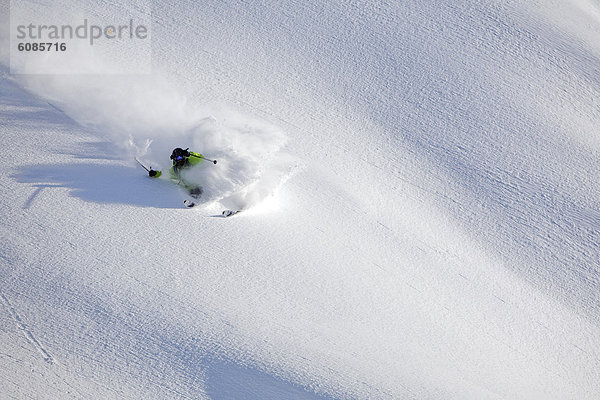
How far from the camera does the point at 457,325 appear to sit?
1173cm

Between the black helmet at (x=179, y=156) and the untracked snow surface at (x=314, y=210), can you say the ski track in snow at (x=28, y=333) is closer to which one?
the untracked snow surface at (x=314, y=210)

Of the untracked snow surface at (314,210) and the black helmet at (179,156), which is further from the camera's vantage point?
the black helmet at (179,156)

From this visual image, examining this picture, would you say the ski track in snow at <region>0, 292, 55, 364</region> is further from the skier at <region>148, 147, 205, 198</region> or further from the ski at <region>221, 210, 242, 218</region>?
the ski at <region>221, 210, 242, 218</region>

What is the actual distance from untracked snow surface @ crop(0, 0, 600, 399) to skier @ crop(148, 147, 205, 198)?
1.01 ft

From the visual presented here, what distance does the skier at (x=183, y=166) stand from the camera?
451 inches

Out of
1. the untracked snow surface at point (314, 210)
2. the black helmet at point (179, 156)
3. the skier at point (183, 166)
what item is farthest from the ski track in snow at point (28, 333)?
the black helmet at point (179, 156)

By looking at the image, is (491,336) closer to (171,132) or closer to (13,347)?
(171,132)

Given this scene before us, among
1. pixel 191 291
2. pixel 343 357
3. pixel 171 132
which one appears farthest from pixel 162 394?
pixel 171 132

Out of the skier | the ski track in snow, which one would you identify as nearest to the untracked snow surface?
the ski track in snow

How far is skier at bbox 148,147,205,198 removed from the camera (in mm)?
11461

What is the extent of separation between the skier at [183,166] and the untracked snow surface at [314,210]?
31 cm

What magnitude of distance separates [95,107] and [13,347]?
24.1ft

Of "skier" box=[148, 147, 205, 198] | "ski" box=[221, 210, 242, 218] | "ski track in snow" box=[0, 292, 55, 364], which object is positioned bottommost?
"ski track in snow" box=[0, 292, 55, 364]

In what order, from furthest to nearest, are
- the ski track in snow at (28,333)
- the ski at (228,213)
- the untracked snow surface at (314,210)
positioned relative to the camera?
the ski at (228,213) → the untracked snow surface at (314,210) → the ski track in snow at (28,333)
